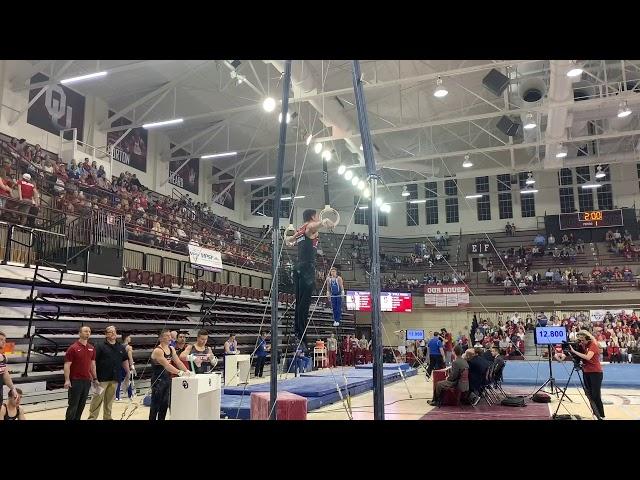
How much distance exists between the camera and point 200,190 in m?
24.6

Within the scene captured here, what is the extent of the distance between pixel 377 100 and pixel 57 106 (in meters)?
11.5

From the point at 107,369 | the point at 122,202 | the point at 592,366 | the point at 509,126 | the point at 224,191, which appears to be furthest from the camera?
the point at 224,191

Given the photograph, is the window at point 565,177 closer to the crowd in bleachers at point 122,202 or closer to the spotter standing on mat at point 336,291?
the crowd in bleachers at point 122,202

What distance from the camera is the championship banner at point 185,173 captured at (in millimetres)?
22359

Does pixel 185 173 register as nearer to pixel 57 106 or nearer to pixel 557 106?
pixel 57 106

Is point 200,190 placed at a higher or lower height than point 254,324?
higher

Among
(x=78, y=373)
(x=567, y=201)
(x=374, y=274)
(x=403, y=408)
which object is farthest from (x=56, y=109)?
(x=567, y=201)

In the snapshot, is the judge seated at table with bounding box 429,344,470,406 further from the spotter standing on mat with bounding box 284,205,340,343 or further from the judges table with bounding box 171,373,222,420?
the judges table with bounding box 171,373,222,420

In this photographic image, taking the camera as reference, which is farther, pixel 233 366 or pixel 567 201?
Result: pixel 567 201

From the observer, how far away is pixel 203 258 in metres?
14.4
